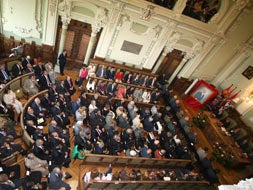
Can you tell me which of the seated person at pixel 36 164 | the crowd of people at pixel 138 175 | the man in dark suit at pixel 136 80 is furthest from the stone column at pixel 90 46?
the seated person at pixel 36 164

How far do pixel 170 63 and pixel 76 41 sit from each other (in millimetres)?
5558

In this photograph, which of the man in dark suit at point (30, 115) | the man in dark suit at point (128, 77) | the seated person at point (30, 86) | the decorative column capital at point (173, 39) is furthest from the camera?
the man in dark suit at point (128, 77)

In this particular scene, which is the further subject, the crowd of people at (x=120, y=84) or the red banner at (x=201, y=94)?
the red banner at (x=201, y=94)

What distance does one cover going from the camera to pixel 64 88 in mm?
8609

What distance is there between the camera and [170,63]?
12422 mm

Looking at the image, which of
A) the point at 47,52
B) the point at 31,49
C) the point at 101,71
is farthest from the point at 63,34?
the point at 101,71

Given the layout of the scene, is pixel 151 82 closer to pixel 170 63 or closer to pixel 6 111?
pixel 170 63

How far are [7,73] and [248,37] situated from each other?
12132 millimetres

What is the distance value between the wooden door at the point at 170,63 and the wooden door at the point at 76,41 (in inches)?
181

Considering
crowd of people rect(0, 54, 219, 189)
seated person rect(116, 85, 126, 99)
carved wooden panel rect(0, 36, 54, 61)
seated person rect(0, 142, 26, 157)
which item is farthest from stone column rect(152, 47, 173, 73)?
seated person rect(0, 142, 26, 157)

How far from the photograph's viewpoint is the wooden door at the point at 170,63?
12039 mm

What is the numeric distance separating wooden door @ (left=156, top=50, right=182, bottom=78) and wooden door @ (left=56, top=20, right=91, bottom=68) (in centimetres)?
459

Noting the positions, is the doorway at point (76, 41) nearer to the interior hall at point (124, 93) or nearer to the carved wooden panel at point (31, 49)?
the interior hall at point (124, 93)

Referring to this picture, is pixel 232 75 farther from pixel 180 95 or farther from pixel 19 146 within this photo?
pixel 19 146
